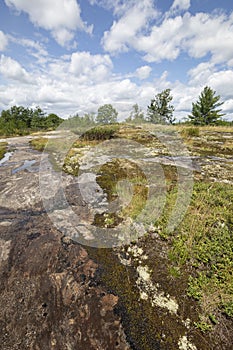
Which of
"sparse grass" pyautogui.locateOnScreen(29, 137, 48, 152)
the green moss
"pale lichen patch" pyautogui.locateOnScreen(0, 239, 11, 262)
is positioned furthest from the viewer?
"sparse grass" pyautogui.locateOnScreen(29, 137, 48, 152)

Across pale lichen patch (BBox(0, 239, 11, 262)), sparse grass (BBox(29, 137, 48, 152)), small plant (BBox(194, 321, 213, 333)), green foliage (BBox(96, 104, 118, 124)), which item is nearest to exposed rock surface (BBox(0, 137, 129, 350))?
pale lichen patch (BBox(0, 239, 11, 262))

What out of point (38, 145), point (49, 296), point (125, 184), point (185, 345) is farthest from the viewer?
point (38, 145)

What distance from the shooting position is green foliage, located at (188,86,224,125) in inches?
1525

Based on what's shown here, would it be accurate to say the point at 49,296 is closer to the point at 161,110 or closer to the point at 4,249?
the point at 4,249

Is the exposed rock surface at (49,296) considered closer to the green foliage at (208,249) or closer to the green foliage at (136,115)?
A: the green foliage at (208,249)

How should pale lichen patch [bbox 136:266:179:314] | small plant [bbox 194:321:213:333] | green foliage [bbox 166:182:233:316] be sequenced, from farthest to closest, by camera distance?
green foliage [bbox 166:182:233:316] < pale lichen patch [bbox 136:266:179:314] < small plant [bbox 194:321:213:333]

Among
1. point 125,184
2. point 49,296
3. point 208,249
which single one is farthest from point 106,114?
point 49,296

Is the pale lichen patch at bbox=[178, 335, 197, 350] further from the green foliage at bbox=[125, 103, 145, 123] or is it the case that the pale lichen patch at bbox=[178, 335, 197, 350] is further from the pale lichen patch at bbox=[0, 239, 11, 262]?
the green foliage at bbox=[125, 103, 145, 123]

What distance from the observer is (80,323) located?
7.00 feet

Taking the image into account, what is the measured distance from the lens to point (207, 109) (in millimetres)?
39375

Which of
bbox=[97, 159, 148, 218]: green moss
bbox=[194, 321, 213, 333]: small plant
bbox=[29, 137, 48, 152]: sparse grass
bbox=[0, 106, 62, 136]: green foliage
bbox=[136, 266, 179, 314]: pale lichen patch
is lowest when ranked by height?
bbox=[136, 266, 179, 314]: pale lichen patch

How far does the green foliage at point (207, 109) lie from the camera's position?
38.7 metres

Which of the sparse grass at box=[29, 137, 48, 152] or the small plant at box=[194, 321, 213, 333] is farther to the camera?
the sparse grass at box=[29, 137, 48, 152]

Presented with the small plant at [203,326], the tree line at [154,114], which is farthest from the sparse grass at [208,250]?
the tree line at [154,114]
